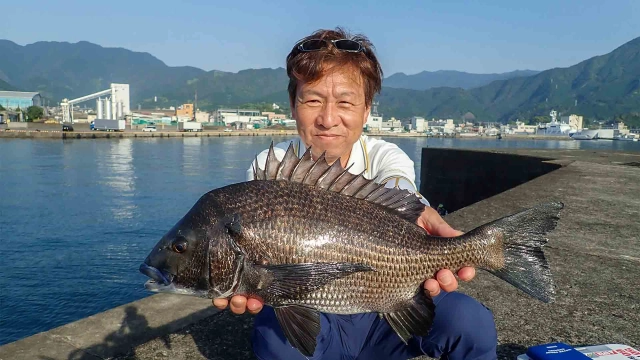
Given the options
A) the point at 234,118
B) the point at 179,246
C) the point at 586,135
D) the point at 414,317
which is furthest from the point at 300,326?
the point at 234,118

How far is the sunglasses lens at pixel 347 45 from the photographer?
2.86 metres

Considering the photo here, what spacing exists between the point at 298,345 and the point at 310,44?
71.5 inches

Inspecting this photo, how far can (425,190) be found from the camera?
18.3 meters

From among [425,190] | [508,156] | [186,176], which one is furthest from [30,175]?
[508,156]

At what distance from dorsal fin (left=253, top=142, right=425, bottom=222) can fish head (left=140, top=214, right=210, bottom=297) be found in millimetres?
472

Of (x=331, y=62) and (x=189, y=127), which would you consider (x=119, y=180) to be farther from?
(x=189, y=127)

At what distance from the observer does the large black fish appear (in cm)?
211

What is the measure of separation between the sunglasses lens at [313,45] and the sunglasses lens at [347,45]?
0.28ft

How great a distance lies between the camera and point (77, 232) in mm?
17625

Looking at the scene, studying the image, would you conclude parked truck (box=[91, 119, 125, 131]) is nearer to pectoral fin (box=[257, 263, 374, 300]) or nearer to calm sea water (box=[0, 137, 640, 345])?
calm sea water (box=[0, 137, 640, 345])

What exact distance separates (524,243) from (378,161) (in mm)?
1089

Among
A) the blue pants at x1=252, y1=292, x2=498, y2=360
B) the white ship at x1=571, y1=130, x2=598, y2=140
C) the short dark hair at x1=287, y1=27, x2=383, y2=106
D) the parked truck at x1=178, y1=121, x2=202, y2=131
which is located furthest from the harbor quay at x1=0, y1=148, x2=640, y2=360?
the white ship at x1=571, y1=130, x2=598, y2=140

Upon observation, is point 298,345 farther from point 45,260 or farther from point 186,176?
point 186,176

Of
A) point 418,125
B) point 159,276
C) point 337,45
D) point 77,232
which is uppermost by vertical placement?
point 418,125
